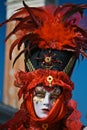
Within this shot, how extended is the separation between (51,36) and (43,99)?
260 mm

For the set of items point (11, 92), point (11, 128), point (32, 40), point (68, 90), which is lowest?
point (11, 92)

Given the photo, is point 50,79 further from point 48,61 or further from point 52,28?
point 52,28

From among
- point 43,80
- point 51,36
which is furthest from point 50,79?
point 51,36

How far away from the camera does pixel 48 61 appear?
7.20 feet

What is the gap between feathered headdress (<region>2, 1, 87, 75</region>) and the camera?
2.20 m

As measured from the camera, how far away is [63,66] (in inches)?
87.0

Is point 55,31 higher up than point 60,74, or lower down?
higher up

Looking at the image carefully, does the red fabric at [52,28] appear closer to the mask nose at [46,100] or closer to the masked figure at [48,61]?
the masked figure at [48,61]

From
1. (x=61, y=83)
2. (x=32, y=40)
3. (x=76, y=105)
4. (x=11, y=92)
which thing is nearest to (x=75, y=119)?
(x=76, y=105)

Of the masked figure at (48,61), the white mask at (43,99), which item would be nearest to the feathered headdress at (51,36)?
the masked figure at (48,61)

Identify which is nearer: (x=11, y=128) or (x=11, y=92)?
(x=11, y=128)

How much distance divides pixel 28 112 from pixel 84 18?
450 millimetres

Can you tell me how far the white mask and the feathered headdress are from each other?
0.34 ft

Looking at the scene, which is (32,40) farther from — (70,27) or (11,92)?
(11,92)
